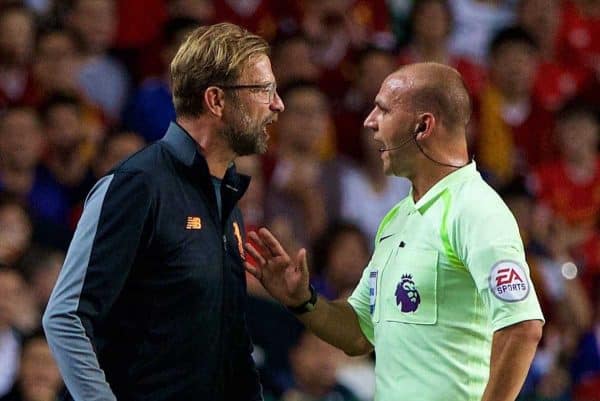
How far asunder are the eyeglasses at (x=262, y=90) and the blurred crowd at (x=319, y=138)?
2.15 metres

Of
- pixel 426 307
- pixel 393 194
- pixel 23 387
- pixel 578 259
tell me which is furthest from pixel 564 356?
pixel 426 307

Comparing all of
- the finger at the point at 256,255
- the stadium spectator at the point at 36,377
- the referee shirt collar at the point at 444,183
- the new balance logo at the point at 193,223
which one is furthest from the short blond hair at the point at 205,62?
the stadium spectator at the point at 36,377

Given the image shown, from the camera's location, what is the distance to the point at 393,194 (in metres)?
7.82

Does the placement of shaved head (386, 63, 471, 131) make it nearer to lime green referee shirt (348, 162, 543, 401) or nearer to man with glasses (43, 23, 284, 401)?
lime green referee shirt (348, 162, 543, 401)

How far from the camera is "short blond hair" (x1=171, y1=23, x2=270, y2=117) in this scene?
4.05m

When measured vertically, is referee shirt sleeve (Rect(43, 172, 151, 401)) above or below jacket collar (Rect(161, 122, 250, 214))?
below

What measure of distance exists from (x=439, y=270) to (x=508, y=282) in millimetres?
308

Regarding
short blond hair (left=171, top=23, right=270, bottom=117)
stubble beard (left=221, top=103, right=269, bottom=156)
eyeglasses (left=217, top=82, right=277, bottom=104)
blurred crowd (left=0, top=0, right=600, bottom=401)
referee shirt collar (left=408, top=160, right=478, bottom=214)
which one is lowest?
blurred crowd (left=0, top=0, right=600, bottom=401)

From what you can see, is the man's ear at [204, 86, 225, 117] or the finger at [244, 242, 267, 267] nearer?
the man's ear at [204, 86, 225, 117]

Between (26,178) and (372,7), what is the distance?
303 centimetres

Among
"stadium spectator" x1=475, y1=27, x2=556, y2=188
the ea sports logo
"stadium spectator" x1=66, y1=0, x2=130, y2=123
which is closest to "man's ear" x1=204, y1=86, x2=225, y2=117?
the ea sports logo

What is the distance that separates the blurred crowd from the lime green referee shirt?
2.03 metres

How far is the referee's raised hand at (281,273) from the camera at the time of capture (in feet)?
14.5

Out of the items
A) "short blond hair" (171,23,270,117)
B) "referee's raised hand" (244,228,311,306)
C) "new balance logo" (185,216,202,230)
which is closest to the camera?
"new balance logo" (185,216,202,230)
